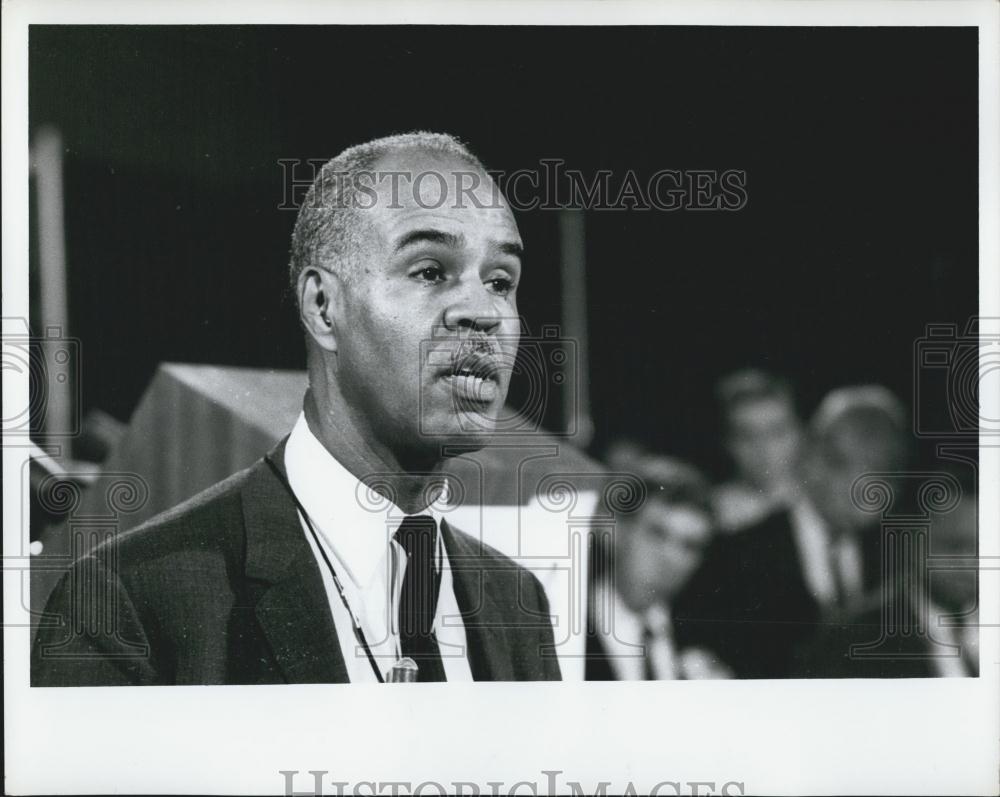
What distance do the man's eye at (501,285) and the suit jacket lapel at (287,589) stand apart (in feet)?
3.35

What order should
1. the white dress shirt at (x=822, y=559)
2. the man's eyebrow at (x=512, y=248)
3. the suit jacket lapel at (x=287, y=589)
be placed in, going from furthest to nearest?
1. the white dress shirt at (x=822, y=559)
2. the man's eyebrow at (x=512, y=248)
3. the suit jacket lapel at (x=287, y=589)

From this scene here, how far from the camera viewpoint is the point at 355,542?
3541 millimetres

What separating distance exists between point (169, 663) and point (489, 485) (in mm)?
1276

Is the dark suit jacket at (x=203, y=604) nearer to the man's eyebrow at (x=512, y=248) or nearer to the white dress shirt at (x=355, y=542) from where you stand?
the white dress shirt at (x=355, y=542)

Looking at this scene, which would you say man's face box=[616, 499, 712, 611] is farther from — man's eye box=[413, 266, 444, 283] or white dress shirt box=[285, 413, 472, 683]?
man's eye box=[413, 266, 444, 283]

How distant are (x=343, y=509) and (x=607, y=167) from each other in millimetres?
1544

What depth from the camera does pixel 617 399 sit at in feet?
11.9

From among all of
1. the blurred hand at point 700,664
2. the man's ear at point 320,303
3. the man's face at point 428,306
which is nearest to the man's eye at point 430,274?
the man's face at point 428,306

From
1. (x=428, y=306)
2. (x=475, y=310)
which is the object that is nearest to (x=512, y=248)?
(x=475, y=310)

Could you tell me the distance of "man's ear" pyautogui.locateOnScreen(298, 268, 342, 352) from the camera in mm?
3537

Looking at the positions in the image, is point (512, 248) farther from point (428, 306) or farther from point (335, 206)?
point (335, 206)

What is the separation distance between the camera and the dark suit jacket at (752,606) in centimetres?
367

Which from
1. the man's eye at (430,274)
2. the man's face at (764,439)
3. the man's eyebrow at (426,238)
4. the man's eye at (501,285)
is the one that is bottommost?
the man's face at (764,439)

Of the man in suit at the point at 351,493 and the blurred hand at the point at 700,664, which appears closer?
the man in suit at the point at 351,493
